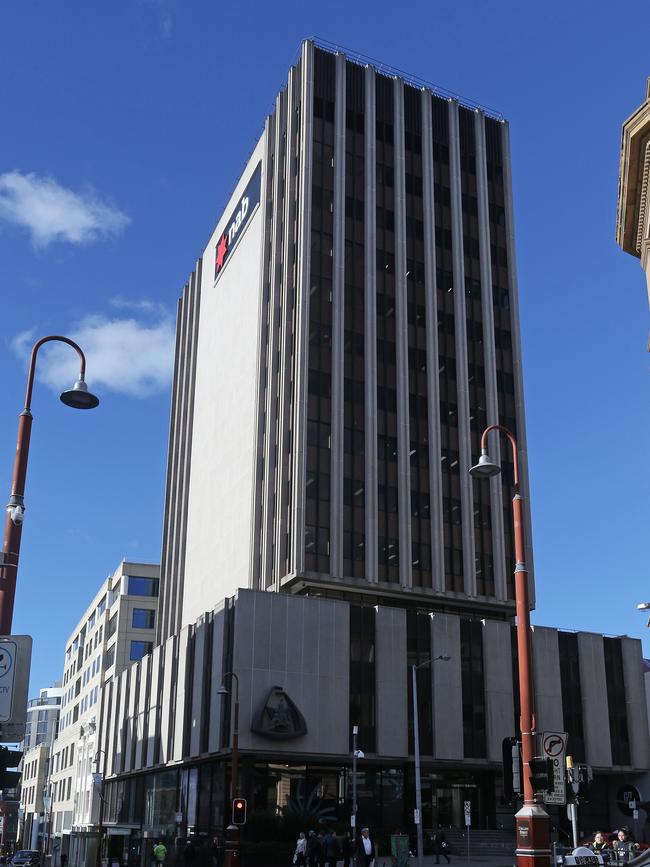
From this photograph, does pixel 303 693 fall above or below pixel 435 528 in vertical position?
below

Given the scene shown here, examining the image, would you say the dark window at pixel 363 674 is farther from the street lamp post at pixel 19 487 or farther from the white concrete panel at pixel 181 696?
the street lamp post at pixel 19 487

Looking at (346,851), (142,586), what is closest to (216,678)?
(346,851)

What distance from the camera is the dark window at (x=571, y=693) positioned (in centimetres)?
6047

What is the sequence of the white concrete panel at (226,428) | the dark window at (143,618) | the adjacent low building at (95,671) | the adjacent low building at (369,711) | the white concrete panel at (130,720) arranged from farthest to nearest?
the dark window at (143,618), the adjacent low building at (95,671), the white concrete panel at (130,720), the white concrete panel at (226,428), the adjacent low building at (369,711)

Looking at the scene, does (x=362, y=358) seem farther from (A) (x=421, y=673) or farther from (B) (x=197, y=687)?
(B) (x=197, y=687)

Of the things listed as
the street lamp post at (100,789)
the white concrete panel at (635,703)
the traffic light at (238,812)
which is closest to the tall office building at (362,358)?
the white concrete panel at (635,703)

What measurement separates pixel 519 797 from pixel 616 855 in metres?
10.7

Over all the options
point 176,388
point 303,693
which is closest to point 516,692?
point 303,693

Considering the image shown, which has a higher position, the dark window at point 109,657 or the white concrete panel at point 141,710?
the dark window at point 109,657

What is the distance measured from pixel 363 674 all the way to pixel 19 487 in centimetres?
4316

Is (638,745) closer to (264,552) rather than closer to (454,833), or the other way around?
(454,833)

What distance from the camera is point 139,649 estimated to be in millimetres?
98062

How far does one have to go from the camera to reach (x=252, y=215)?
7906cm

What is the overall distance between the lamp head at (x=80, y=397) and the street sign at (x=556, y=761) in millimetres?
10468
